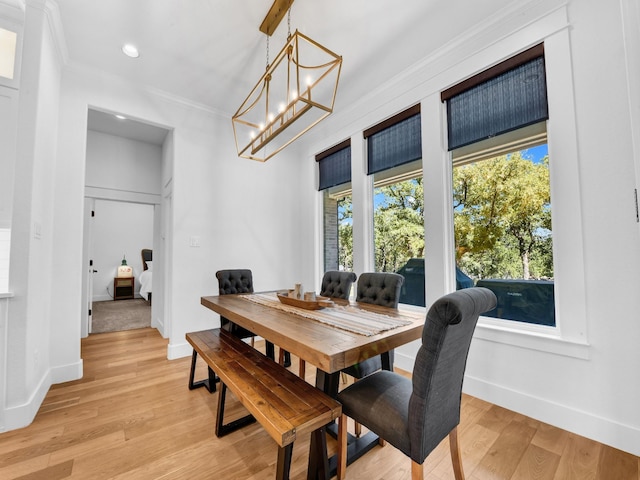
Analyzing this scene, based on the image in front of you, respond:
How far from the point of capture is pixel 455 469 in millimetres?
1344

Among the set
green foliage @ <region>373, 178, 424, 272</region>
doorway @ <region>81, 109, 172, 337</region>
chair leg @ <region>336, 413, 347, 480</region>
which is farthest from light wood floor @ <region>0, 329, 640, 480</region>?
doorway @ <region>81, 109, 172, 337</region>

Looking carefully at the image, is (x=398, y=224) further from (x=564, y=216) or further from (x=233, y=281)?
(x=233, y=281)

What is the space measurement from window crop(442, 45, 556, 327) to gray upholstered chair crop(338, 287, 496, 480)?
1.31 metres

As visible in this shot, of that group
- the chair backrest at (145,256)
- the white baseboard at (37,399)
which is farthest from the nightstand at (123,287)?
the white baseboard at (37,399)

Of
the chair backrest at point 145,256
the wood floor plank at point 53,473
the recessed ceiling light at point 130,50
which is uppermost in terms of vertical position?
the recessed ceiling light at point 130,50

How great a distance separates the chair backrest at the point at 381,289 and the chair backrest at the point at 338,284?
0.18 meters

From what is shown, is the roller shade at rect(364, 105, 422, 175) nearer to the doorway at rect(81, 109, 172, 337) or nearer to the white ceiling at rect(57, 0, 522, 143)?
the white ceiling at rect(57, 0, 522, 143)

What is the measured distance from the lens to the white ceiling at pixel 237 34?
2.15 metres

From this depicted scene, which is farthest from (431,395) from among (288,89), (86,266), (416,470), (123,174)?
(123,174)

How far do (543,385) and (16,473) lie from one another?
3.30 m

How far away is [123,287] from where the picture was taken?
22.9 ft

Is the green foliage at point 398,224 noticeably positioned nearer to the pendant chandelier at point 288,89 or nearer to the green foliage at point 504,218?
the green foliage at point 504,218

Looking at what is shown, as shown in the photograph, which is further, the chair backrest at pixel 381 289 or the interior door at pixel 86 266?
the interior door at pixel 86 266

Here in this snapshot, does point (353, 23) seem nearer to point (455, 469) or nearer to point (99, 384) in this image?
point (455, 469)
